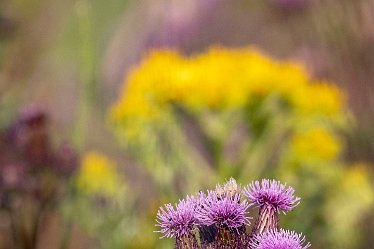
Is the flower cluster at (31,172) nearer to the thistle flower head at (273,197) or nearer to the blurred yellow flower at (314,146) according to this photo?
the blurred yellow flower at (314,146)

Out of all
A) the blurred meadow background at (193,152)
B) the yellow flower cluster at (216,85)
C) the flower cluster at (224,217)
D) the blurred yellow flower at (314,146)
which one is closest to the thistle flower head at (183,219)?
the flower cluster at (224,217)

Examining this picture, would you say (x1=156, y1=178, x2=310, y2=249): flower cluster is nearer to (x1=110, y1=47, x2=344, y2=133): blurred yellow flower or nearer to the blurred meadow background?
the blurred meadow background

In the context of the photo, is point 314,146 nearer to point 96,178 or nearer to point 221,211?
point 96,178

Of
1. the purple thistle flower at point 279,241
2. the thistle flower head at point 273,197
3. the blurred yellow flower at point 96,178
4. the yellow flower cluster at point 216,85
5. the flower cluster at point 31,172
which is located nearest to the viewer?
the purple thistle flower at point 279,241

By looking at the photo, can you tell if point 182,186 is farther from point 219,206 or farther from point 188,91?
point 219,206

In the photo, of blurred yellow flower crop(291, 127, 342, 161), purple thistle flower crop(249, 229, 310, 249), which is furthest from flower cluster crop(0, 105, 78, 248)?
purple thistle flower crop(249, 229, 310, 249)

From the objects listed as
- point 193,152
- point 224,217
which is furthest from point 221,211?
point 193,152
